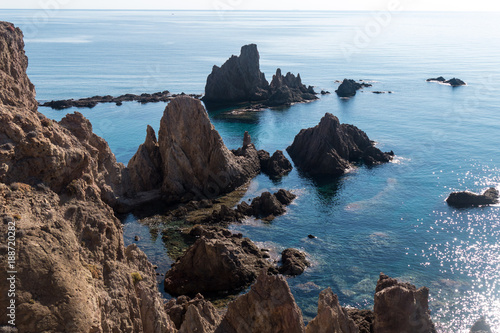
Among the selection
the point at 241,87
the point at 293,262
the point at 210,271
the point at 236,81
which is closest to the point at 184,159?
the point at 210,271

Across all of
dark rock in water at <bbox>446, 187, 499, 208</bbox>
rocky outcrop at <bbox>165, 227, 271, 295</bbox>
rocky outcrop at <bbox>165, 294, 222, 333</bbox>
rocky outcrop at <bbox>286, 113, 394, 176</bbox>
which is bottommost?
rocky outcrop at <bbox>165, 227, 271, 295</bbox>

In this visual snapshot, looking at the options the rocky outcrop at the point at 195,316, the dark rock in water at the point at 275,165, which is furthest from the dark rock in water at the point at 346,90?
the rocky outcrop at the point at 195,316

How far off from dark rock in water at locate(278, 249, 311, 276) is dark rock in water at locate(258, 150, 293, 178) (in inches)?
1487

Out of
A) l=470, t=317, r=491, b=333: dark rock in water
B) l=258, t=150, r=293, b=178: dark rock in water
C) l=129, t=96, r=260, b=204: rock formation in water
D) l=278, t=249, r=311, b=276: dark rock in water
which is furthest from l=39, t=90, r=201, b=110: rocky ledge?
l=470, t=317, r=491, b=333: dark rock in water

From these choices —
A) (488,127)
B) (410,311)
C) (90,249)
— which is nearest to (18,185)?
(90,249)

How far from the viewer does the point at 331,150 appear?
352ft

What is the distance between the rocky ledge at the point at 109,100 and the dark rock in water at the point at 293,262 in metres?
124

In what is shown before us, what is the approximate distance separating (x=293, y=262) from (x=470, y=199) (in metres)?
41.2

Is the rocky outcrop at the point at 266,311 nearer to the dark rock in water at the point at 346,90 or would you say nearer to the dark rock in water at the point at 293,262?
the dark rock in water at the point at 293,262

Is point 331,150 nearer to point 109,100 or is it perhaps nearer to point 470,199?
point 470,199

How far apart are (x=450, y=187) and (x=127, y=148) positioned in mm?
77030

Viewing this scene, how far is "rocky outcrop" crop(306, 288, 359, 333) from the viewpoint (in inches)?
1430

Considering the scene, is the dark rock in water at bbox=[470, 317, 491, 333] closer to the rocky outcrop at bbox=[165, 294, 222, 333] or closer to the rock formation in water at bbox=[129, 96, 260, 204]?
the rocky outcrop at bbox=[165, 294, 222, 333]

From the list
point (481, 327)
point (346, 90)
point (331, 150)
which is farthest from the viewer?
point (346, 90)
